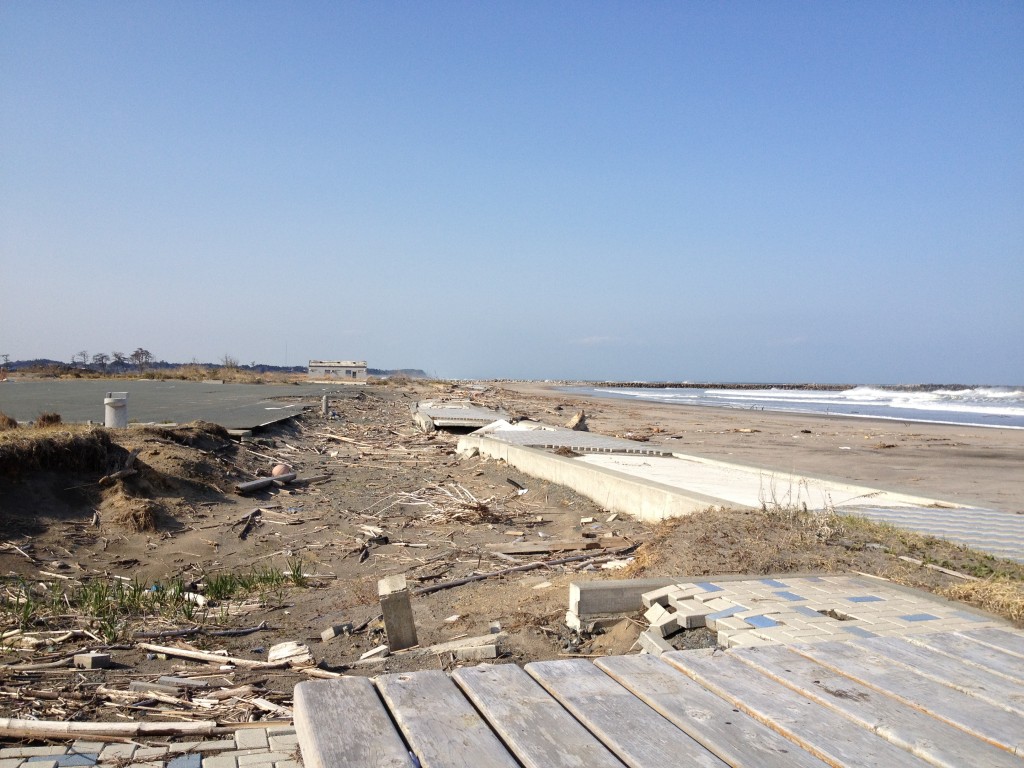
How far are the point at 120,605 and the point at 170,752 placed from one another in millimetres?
3344

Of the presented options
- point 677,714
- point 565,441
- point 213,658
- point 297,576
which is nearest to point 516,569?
point 297,576

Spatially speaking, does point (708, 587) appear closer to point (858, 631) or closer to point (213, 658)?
point (858, 631)

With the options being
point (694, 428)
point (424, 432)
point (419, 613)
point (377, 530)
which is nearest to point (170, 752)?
point (419, 613)

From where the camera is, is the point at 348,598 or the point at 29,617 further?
the point at 348,598

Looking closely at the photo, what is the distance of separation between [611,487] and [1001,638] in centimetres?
632

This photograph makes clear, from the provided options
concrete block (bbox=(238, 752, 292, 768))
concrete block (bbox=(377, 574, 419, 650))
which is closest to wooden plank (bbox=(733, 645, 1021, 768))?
concrete block (bbox=(238, 752, 292, 768))

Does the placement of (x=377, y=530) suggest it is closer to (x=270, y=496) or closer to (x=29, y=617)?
(x=270, y=496)

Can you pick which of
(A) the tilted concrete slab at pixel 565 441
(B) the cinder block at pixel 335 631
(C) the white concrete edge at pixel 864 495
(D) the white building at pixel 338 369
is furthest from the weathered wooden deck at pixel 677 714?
(D) the white building at pixel 338 369

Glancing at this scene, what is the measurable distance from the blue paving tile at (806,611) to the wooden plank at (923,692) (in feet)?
2.95

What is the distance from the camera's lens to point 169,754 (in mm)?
3518

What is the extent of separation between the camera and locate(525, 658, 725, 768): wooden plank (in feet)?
7.50

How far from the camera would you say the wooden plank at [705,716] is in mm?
2316

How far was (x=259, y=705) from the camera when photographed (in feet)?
13.9

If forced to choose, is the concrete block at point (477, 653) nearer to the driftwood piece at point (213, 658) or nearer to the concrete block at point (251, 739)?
the driftwood piece at point (213, 658)
